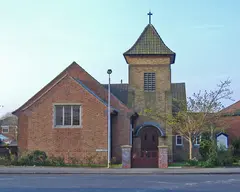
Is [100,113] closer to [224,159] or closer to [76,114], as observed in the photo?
[76,114]

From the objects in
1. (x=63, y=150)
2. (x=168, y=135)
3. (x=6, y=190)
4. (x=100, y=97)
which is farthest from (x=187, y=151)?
(x=6, y=190)

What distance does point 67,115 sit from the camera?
33.1 meters

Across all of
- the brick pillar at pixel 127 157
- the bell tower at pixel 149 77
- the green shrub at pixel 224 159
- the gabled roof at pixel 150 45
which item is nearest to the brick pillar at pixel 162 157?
the brick pillar at pixel 127 157

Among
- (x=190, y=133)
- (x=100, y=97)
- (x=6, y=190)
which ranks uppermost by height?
(x=100, y=97)

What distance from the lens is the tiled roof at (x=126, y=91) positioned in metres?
41.4

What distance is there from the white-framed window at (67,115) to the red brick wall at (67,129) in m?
0.33

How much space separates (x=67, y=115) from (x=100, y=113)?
8.71 feet

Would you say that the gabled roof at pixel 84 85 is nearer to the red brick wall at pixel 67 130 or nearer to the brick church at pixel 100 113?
the brick church at pixel 100 113

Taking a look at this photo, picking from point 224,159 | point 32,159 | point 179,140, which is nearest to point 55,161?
point 32,159

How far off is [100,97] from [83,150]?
5.14 m

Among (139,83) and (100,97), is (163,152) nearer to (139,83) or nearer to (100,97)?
(100,97)

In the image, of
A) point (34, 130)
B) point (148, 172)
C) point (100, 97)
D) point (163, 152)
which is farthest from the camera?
point (100, 97)

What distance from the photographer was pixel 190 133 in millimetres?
30891

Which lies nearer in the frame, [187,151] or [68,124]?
[68,124]
